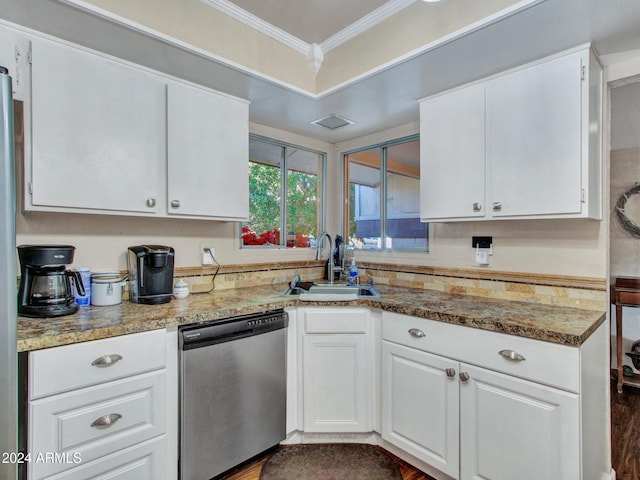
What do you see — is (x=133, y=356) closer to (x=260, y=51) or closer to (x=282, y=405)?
(x=282, y=405)

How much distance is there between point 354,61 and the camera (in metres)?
2.04

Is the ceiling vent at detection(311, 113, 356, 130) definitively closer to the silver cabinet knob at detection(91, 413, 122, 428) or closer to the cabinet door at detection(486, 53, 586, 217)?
the cabinet door at detection(486, 53, 586, 217)

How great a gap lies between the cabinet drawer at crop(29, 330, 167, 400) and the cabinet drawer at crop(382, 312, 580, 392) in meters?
1.23

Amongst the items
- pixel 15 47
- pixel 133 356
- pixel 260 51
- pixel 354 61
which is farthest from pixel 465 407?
pixel 15 47

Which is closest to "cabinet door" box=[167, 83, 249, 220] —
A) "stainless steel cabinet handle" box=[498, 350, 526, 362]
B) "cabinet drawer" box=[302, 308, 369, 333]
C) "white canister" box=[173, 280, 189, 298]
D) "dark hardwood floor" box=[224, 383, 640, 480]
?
"white canister" box=[173, 280, 189, 298]

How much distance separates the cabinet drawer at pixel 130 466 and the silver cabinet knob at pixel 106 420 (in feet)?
0.44

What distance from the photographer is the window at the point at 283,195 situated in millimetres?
2814

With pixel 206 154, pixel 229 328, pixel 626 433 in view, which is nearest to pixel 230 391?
pixel 229 328

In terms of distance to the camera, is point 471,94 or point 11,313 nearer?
point 11,313

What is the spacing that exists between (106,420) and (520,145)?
232cm

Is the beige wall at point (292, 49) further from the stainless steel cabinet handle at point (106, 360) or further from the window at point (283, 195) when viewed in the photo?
the stainless steel cabinet handle at point (106, 360)

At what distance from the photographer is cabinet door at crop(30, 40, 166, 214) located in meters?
1.57

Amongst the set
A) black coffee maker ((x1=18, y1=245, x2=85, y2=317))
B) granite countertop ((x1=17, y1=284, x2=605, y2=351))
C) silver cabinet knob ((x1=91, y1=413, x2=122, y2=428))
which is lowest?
silver cabinet knob ((x1=91, y1=413, x2=122, y2=428))

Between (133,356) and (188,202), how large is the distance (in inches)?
36.0
